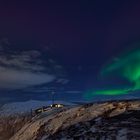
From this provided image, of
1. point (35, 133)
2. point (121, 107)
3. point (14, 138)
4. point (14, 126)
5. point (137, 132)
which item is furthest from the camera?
point (14, 126)

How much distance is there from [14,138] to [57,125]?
6.48ft

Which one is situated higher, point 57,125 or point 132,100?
point 132,100

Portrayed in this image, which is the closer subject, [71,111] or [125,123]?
[125,123]

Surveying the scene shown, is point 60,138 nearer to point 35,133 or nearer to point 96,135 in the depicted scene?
point 96,135

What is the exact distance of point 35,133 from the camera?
9.80 meters

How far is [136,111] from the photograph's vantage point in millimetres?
8633

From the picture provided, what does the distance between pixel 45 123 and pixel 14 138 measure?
1372mm

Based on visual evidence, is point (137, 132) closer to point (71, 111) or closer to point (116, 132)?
point (116, 132)

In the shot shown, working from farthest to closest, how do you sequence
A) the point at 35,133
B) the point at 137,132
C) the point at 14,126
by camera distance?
the point at 14,126 → the point at 35,133 → the point at 137,132

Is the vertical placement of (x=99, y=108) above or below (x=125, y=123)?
above

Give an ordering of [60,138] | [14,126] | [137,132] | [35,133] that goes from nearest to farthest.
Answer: [137,132] → [60,138] → [35,133] → [14,126]

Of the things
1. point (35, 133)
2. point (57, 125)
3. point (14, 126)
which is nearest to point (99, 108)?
point (57, 125)

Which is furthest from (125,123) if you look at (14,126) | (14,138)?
(14,126)

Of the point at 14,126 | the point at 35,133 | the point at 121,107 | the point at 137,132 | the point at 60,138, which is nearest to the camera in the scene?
the point at 137,132
